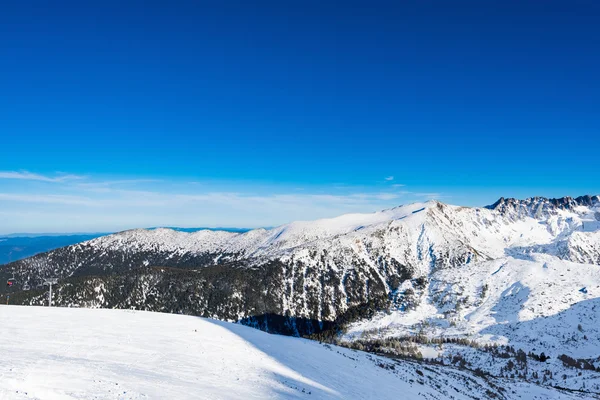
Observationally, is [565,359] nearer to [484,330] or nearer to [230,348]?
[484,330]

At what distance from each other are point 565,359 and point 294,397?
10114cm

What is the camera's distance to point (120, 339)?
28438 mm

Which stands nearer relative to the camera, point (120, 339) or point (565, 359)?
point (120, 339)

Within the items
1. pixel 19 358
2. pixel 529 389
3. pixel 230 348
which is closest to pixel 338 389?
pixel 230 348

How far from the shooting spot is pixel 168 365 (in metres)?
23.4

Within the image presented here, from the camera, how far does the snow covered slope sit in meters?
17.3

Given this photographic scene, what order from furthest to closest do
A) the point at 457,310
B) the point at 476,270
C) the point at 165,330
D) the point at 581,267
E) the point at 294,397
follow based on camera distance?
the point at 476,270 → the point at 581,267 → the point at 457,310 → the point at 165,330 → the point at 294,397

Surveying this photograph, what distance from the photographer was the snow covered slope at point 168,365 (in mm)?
17281

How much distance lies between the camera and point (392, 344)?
106 metres

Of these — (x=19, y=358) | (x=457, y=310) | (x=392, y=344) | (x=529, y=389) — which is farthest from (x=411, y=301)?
(x=19, y=358)

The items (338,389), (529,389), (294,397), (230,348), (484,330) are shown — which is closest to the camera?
(294,397)

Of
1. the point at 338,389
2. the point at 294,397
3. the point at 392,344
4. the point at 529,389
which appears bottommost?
the point at 392,344

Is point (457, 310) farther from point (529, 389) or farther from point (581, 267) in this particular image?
point (529, 389)

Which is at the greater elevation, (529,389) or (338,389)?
(338,389)
